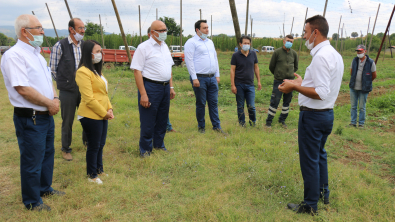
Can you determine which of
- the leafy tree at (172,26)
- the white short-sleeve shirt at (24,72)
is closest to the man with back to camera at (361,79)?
the white short-sleeve shirt at (24,72)

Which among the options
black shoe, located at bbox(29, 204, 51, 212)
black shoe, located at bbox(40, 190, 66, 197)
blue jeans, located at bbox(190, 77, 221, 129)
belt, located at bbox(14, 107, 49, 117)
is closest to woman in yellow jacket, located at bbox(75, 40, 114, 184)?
black shoe, located at bbox(40, 190, 66, 197)

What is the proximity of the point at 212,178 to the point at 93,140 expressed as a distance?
63.0 inches

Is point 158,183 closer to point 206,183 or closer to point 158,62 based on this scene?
point 206,183

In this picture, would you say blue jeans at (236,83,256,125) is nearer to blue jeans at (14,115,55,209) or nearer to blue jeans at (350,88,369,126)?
blue jeans at (350,88,369,126)

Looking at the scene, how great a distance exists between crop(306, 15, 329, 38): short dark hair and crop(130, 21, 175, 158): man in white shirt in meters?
2.21

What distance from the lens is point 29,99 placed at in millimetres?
2611

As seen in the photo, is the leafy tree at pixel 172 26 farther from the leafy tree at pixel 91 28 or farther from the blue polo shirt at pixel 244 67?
the blue polo shirt at pixel 244 67

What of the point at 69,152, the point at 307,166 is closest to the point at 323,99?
the point at 307,166

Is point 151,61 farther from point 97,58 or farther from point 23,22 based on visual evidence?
point 23,22

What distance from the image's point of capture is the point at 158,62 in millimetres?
4098

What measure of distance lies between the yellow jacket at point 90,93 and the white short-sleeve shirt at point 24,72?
1.11ft

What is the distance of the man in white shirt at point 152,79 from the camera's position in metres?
4.03

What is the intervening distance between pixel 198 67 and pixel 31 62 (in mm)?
3120

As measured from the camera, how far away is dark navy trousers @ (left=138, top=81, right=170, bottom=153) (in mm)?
4152
